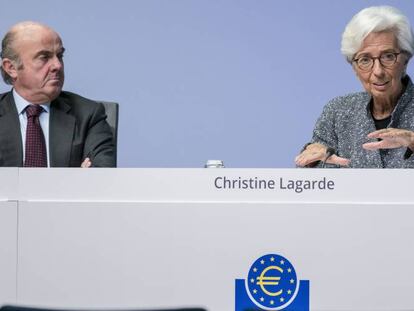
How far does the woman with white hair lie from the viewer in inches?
108

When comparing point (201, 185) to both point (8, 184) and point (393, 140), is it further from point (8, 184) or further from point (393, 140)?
point (393, 140)

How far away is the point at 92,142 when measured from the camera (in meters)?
2.72

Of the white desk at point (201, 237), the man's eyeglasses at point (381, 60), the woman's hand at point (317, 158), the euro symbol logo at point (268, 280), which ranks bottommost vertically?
the euro symbol logo at point (268, 280)

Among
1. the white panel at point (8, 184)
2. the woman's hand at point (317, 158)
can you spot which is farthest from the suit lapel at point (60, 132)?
the woman's hand at point (317, 158)

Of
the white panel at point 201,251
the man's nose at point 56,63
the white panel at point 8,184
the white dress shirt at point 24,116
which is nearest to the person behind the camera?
the white panel at point 201,251

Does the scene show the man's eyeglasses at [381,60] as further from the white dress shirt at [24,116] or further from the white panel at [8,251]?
the white panel at [8,251]

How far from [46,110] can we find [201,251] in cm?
97

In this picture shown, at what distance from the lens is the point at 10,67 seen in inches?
118

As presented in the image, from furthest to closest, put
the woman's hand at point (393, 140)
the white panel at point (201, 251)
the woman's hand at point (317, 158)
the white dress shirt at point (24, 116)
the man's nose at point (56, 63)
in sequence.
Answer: the man's nose at point (56, 63) < the white dress shirt at point (24, 116) < the woman's hand at point (317, 158) < the woman's hand at point (393, 140) < the white panel at point (201, 251)

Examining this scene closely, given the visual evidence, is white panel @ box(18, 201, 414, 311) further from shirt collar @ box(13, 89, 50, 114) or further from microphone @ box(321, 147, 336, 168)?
shirt collar @ box(13, 89, 50, 114)

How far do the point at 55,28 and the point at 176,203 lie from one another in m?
1.36

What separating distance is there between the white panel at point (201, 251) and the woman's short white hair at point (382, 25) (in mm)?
893

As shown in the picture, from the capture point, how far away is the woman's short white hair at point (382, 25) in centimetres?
275

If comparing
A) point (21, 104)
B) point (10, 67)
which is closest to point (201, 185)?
point (21, 104)
